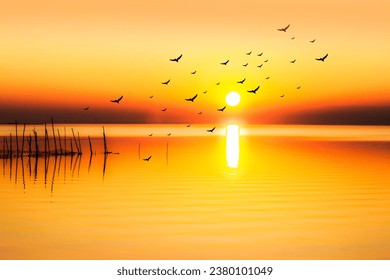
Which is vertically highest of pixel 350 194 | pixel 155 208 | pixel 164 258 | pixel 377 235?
pixel 350 194

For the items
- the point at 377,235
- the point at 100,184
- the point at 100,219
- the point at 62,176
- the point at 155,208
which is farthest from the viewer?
the point at 62,176

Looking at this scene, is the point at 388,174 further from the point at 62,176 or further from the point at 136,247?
the point at 136,247

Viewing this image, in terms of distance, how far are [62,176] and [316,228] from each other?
63.2 ft

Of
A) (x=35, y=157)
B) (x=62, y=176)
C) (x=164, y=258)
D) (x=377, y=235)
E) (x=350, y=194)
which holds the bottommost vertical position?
(x=164, y=258)

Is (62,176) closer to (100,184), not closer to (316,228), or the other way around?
(100,184)

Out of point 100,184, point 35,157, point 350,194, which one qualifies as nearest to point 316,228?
point 350,194

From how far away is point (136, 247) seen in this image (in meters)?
17.9

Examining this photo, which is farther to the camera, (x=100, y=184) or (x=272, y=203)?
(x=100, y=184)

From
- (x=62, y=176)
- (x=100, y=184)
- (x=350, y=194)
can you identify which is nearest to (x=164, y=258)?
(x=350, y=194)

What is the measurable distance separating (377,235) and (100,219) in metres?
8.05

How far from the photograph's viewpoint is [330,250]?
1783 cm

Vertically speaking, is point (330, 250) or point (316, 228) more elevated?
point (316, 228)

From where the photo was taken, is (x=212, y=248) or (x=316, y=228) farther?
(x=316, y=228)

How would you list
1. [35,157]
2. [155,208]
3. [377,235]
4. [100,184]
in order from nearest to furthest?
[377,235] → [155,208] → [100,184] → [35,157]
